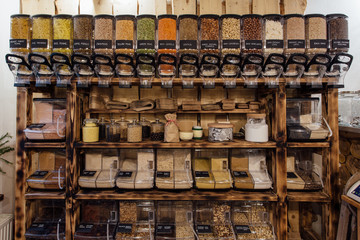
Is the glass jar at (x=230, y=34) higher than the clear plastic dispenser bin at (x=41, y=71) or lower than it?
higher

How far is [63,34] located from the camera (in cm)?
148

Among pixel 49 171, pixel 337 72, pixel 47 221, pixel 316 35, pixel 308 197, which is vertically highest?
pixel 316 35

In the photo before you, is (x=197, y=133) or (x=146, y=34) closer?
(x=146, y=34)

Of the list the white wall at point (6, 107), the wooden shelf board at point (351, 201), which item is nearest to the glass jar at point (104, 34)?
the white wall at point (6, 107)

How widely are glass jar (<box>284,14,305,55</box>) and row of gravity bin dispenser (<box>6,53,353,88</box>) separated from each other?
0.20 feet

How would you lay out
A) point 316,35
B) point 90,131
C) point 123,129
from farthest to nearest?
point 123,129, point 90,131, point 316,35

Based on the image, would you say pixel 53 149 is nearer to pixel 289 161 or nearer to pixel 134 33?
pixel 134 33

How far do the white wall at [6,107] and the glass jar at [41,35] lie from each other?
0.83 m

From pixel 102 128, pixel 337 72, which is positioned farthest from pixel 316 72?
pixel 102 128

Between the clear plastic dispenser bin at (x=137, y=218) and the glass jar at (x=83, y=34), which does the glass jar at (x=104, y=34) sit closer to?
the glass jar at (x=83, y=34)

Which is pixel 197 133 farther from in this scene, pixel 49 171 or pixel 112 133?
pixel 49 171

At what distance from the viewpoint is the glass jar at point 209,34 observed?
144 cm

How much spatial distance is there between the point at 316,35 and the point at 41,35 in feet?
6.73

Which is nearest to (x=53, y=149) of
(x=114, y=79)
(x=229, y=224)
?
(x=114, y=79)
